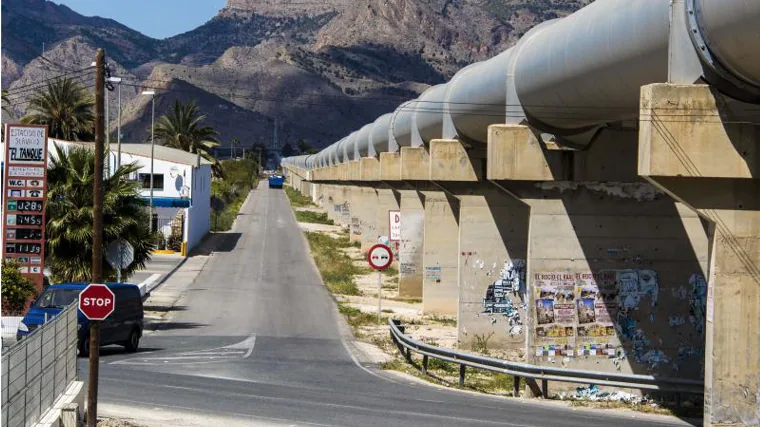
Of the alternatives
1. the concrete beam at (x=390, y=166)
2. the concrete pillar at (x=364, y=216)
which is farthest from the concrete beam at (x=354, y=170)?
the concrete beam at (x=390, y=166)

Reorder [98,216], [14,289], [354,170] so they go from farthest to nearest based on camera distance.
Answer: [354,170] → [14,289] → [98,216]

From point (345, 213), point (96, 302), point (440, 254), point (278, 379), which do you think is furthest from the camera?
point (345, 213)

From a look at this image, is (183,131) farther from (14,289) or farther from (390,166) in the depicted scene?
(14,289)

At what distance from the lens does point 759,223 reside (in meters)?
14.5

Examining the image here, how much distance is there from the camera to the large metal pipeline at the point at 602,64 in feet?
43.0

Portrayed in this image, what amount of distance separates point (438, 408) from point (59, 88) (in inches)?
2501

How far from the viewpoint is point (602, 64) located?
1705 cm

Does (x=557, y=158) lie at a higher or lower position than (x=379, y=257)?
higher

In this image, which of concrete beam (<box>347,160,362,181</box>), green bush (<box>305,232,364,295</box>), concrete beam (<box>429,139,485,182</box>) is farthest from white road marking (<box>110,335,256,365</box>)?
concrete beam (<box>347,160,362,181</box>)

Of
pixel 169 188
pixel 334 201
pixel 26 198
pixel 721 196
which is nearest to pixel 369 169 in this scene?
pixel 169 188

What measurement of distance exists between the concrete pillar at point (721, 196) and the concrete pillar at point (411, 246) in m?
28.7

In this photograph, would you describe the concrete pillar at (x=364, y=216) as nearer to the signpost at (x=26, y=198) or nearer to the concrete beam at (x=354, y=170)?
the concrete beam at (x=354, y=170)

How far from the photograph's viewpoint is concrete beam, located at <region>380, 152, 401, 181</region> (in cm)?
4762

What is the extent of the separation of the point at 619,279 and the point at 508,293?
7.62 meters
